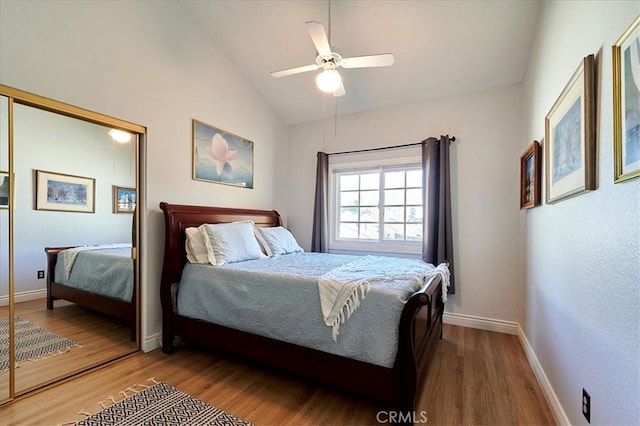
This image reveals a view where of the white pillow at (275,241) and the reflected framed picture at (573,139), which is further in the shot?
the white pillow at (275,241)

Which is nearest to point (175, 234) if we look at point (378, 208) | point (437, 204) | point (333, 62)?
point (333, 62)

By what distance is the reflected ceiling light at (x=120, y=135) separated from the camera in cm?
247

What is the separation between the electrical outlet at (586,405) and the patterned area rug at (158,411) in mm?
1750

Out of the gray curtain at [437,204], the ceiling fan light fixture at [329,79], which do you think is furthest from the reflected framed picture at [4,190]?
the gray curtain at [437,204]

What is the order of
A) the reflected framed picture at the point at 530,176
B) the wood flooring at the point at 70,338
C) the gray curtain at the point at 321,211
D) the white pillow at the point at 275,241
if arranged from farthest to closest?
the gray curtain at the point at 321,211, the white pillow at the point at 275,241, the reflected framed picture at the point at 530,176, the wood flooring at the point at 70,338

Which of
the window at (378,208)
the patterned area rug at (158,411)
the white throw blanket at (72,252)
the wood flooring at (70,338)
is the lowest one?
the patterned area rug at (158,411)

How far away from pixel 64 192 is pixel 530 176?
161 inches

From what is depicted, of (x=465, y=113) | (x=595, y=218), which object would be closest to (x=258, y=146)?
(x=465, y=113)

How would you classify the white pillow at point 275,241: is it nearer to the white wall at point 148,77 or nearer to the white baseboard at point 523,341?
the white wall at point 148,77

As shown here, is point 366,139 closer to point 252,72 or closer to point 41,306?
point 252,72

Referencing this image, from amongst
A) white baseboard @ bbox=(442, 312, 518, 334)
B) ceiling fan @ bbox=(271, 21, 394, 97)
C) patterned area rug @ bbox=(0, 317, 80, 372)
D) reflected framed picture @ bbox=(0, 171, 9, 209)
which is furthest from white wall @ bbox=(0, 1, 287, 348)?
white baseboard @ bbox=(442, 312, 518, 334)

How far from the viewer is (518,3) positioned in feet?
7.77

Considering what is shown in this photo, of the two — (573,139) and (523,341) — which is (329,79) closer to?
(573,139)

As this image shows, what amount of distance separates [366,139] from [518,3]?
196 centimetres
